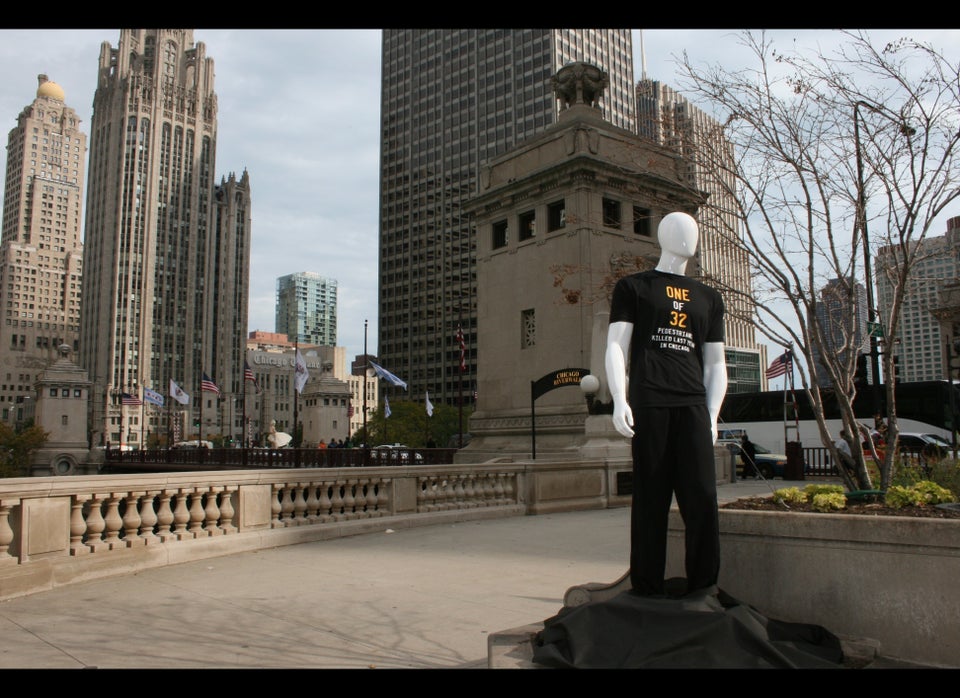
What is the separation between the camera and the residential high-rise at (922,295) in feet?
29.6

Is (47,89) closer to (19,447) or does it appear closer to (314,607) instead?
(19,447)

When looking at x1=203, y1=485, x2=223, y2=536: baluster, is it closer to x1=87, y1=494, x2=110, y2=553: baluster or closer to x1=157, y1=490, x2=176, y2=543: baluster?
x1=157, y1=490, x2=176, y2=543: baluster

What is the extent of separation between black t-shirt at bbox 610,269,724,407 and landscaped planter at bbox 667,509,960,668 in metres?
1.22

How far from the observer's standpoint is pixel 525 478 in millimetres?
15234

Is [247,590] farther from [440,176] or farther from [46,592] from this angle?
[440,176]

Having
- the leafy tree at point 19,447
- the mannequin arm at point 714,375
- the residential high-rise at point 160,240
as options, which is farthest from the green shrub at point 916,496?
the residential high-rise at point 160,240

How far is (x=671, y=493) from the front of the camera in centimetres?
462

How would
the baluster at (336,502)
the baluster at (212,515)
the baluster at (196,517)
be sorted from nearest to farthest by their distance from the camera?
the baluster at (196,517) < the baluster at (212,515) < the baluster at (336,502)

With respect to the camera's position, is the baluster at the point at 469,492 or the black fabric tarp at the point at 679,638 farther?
the baluster at the point at 469,492

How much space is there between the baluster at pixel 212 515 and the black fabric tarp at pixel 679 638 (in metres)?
6.93

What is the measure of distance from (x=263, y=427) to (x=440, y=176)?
189 feet

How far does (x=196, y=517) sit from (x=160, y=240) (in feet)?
519

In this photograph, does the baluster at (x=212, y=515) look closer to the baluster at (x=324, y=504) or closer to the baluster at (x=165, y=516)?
the baluster at (x=165, y=516)

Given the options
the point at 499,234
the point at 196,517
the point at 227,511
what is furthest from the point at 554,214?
the point at 196,517
